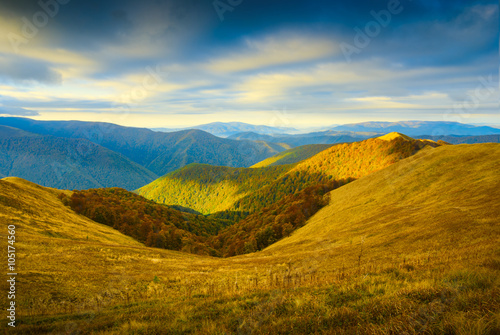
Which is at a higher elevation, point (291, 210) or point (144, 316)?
point (144, 316)

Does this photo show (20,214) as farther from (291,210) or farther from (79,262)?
(291,210)

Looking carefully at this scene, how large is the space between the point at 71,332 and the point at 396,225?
26634 millimetres

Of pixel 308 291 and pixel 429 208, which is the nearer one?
pixel 308 291

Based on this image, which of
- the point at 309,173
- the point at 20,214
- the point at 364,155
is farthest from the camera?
the point at 309,173

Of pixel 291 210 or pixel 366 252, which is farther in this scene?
pixel 291 210

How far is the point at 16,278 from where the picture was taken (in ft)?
37.9

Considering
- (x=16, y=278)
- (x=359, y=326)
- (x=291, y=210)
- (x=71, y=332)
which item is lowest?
(x=291, y=210)

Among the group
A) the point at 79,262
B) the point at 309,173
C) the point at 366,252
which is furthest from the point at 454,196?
the point at 309,173

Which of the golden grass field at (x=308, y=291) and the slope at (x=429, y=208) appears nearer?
the golden grass field at (x=308, y=291)

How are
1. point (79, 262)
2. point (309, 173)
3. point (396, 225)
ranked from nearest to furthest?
1. point (79, 262)
2. point (396, 225)
3. point (309, 173)

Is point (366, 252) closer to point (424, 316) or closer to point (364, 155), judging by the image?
point (424, 316)

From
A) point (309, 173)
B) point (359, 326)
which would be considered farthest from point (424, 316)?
point (309, 173)

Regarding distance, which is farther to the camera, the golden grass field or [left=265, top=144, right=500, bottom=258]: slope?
[left=265, top=144, right=500, bottom=258]: slope

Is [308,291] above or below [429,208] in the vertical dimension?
above
